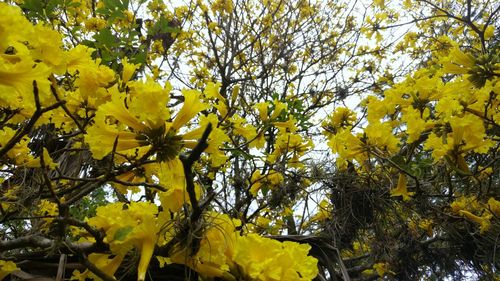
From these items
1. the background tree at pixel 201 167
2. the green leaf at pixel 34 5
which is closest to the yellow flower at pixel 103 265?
the background tree at pixel 201 167

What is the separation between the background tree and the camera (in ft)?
2.85

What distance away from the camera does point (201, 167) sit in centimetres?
277

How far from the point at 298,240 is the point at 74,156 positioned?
1.42 m

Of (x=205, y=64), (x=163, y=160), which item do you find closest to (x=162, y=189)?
(x=163, y=160)

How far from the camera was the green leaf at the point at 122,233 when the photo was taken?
2.65 ft

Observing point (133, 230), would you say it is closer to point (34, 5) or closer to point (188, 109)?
point (188, 109)

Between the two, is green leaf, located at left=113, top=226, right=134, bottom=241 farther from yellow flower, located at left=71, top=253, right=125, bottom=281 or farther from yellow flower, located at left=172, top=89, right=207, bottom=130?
yellow flower, located at left=172, top=89, right=207, bottom=130

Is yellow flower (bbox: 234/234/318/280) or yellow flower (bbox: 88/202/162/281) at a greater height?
yellow flower (bbox: 88/202/162/281)

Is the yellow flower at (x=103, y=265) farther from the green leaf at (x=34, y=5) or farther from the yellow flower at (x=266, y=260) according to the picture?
the green leaf at (x=34, y=5)

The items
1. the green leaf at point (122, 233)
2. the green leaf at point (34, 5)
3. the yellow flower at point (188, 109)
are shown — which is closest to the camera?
the green leaf at point (122, 233)

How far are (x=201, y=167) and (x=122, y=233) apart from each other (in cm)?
195

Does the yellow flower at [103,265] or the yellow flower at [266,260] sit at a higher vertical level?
the yellow flower at [103,265]

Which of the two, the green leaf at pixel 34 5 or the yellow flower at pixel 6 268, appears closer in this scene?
the yellow flower at pixel 6 268

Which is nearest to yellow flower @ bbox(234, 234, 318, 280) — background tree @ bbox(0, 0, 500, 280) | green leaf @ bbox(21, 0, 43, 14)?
background tree @ bbox(0, 0, 500, 280)
